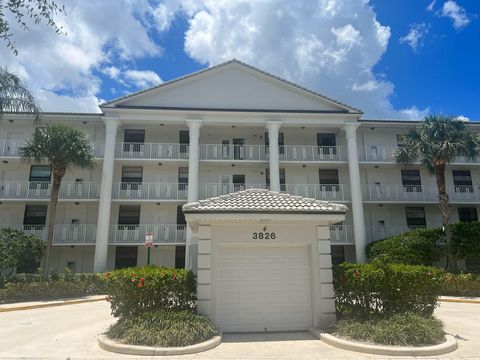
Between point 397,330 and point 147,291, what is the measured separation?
597cm

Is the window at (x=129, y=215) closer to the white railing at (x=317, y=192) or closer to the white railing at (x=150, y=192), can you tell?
the white railing at (x=150, y=192)

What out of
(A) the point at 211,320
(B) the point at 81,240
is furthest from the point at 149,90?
(A) the point at 211,320

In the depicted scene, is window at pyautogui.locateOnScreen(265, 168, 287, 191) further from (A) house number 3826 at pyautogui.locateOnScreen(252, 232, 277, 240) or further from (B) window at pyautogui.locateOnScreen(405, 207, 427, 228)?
(A) house number 3826 at pyautogui.locateOnScreen(252, 232, 277, 240)

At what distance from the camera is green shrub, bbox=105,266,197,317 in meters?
9.33

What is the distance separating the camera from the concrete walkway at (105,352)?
7754 mm

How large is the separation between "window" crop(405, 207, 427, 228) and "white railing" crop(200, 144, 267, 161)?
473 inches

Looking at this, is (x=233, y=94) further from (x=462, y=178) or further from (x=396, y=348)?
(x=396, y=348)

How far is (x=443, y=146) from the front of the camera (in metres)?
22.7

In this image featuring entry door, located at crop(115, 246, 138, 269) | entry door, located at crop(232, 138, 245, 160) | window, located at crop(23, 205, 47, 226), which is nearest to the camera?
entry door, located at crop(115, 246, 138, 269)

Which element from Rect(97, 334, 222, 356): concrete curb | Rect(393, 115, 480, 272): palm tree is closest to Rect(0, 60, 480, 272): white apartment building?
Rect(393, 115, 480, 272): palm tree

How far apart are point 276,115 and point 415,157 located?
32.6 feet

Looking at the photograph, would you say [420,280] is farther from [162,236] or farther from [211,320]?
[162,236]

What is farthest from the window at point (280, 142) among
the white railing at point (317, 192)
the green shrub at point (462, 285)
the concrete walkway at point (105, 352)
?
the concrete walkway at point (105, 352)

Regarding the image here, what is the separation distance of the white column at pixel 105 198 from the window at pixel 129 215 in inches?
62.2
